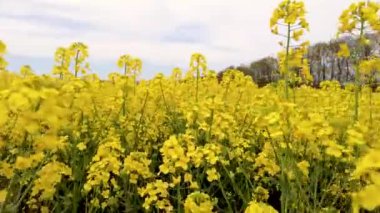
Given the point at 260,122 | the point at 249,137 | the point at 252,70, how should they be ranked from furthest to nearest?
the point at 252,70 → the point at 249,137 → the point at 260,122

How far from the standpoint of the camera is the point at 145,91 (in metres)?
4.57

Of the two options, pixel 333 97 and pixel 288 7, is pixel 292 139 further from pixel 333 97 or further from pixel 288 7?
pixel 333 97

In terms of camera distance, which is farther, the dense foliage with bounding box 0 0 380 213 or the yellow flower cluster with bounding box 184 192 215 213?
the yellow flower cluster with bounding box 184 192 215 213

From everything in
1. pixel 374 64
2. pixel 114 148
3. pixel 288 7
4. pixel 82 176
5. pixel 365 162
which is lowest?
pixel 82 176

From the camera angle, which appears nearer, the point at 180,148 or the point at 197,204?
the point at 197,204

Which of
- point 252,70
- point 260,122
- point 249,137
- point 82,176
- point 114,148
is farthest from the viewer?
point 252,70

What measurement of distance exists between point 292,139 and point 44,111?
1.81 m

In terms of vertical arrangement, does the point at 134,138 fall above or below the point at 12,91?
below

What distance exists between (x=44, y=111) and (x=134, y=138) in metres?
2.40

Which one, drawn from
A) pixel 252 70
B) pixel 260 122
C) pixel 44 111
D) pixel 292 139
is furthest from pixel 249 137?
pixel 252 70

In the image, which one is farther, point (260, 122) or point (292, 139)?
point (292, 139)

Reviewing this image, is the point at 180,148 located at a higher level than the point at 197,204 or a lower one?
higher

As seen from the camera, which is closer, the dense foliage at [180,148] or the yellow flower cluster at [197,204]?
the dense foliage at [180,148]

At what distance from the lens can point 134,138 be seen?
3.80 m
